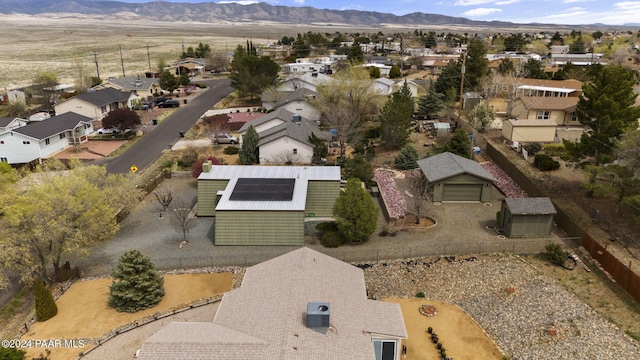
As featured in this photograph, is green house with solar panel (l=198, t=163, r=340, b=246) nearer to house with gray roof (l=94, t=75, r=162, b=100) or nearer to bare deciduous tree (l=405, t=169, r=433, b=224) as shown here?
bare deciduous tree (l=405, t=169, r=433, b=224)

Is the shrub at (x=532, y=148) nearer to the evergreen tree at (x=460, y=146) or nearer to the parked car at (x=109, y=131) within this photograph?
the evergreen tree at (x=460, y=146)

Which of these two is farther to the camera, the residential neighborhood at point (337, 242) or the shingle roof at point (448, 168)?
the shingle roof at point (448, 168)

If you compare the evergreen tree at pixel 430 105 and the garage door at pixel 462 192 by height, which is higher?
the evergreen tree at pixel 430 105

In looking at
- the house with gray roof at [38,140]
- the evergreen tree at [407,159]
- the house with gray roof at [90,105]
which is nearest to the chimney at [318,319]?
the evergreen tree at [407,159]

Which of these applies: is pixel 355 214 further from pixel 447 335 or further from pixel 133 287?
pixel 133 287

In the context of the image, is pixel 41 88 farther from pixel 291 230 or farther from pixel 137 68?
pixel 291 230

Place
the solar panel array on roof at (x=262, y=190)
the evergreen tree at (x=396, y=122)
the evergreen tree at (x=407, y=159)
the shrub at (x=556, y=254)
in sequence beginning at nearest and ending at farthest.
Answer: the shrub at (x=556, y=254) → the solar panel array on roof at (x=262, y=190) → the evergreen tree at (x=407, y=159) → the evergreen tree at (x=396, y=122)

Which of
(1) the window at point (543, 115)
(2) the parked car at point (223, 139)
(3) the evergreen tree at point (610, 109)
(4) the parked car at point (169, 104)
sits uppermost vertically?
(3) the evergreen tree at point (610, 109)

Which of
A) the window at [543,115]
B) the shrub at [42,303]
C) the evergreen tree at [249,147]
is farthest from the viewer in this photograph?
the window at [543,115]

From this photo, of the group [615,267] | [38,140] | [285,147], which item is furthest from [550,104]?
[38,140]
